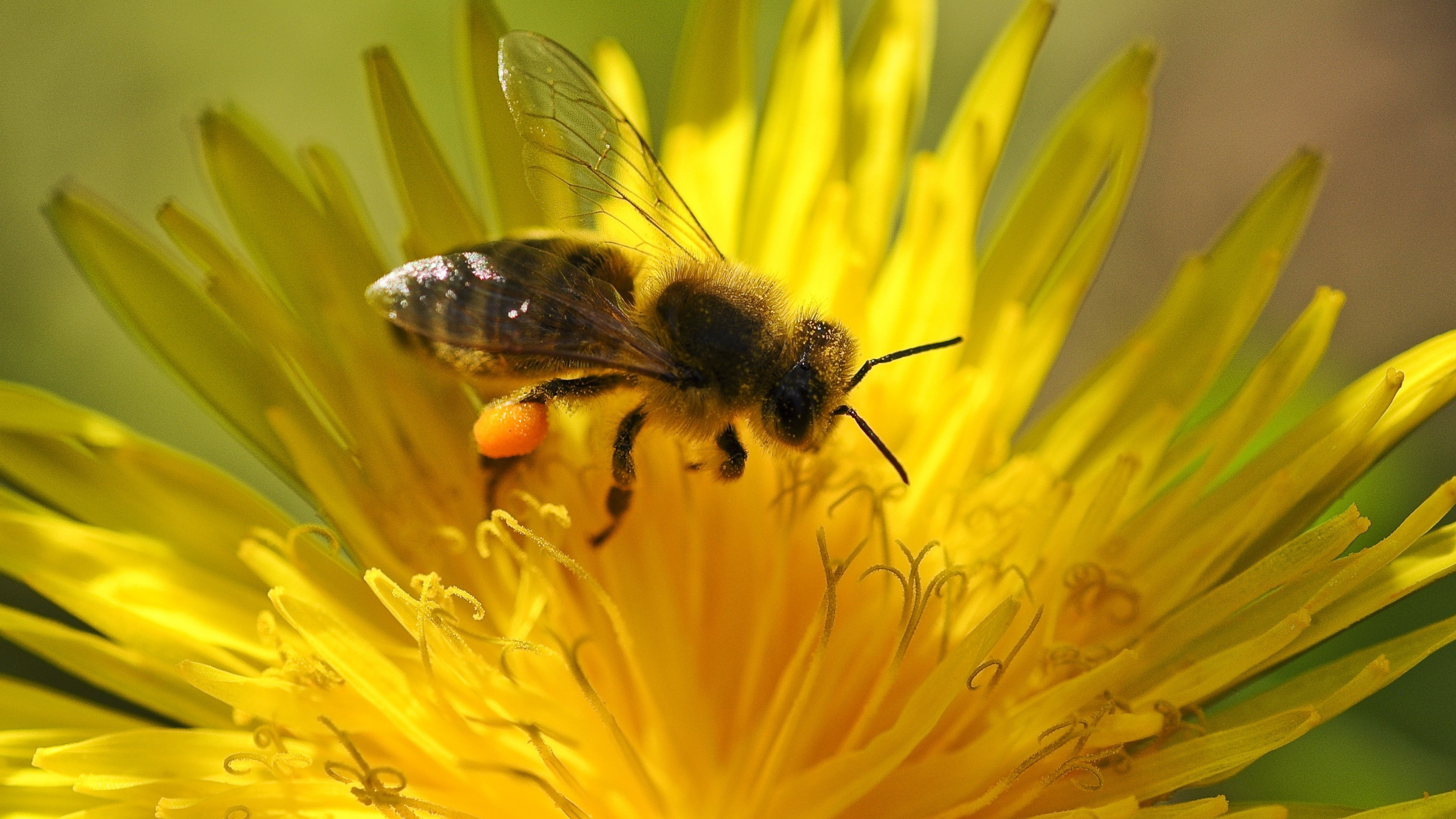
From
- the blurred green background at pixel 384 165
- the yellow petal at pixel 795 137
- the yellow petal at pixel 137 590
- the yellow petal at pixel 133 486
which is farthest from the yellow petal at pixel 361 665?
the blurred green background at pixel 384 165

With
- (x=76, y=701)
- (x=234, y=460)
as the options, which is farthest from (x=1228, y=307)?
(x=234, y=460)

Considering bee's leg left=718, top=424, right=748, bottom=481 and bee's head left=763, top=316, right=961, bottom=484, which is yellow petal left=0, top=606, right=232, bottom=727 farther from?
bee's head left=763, top=316, right=961, bottom=484

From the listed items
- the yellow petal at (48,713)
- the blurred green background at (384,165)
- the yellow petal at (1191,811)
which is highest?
the blurred green background at (384,165)

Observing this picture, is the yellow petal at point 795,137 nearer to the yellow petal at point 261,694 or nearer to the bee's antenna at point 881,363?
the bee's antenna at point 881,363

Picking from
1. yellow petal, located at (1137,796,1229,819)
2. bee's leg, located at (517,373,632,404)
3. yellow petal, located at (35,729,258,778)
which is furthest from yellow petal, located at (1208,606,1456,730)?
yellow petal, located at (35,729,258,778)

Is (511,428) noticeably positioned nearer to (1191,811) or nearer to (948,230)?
(948,230)

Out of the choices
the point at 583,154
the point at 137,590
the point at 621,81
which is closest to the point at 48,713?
the point at 137,590
